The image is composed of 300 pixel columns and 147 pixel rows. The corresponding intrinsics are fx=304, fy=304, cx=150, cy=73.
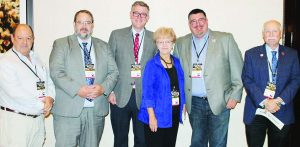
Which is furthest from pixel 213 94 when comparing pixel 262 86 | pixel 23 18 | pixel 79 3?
pixel 23 18

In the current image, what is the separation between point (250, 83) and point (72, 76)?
72.5 inches

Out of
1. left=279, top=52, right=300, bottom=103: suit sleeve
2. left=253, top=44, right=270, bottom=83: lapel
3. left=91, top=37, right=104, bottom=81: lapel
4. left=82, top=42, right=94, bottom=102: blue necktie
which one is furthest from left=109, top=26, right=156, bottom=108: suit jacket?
left=279, top=52, right=300, bottom=103: suit sleeve

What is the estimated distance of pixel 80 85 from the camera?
311 centimetres

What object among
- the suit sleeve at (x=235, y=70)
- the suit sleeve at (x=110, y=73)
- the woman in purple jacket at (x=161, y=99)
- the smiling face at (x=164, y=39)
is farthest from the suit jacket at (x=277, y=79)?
the suit sleeve at (x=110, y=73)

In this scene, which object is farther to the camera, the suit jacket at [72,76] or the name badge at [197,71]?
the name badge at [197,71]

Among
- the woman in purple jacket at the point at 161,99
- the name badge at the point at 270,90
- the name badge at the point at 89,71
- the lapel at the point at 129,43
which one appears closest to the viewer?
the woman in purple jacket at the point at 161,99

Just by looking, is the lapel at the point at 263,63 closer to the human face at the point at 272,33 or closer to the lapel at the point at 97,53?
the human face at the point at 272,33

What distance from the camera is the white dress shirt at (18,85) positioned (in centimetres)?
282

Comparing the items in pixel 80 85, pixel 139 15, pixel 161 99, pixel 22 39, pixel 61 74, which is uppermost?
pixel 139 15

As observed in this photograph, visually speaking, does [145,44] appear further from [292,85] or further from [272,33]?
[292,85]

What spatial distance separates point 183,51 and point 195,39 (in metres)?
0.20

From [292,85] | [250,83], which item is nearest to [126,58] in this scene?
[250,83]

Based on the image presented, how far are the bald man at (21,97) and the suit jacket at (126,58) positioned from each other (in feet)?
2.51

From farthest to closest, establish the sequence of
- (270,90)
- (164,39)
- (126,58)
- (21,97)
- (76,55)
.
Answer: (126,58), (76,55), (270,90), (164,39), (21,97)
